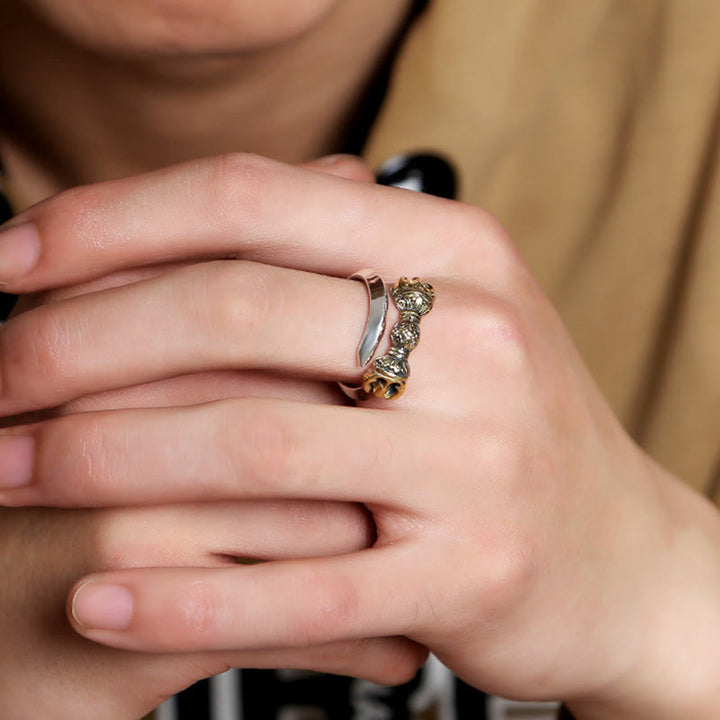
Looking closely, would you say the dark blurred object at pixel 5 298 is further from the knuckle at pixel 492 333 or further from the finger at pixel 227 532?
the knuckle at pixel 492 333

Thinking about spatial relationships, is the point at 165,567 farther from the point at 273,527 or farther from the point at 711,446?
the point at 711,446

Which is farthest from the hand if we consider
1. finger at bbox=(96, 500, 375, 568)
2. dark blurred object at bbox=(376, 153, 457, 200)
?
dark blurred object at bbox=(376, 153, 457, 200)

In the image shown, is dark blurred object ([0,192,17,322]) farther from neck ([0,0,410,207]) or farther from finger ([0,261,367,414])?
finger ([0,261,367,414])

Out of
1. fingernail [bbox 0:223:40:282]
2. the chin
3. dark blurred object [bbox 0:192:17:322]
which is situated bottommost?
fingernail [bbox 0:223:40:282]

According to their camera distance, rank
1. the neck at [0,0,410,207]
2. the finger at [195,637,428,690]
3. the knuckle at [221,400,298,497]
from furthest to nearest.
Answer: the neck at [0,0,410,207] < the finger at [195,637,428,690] < the knuckle at [221,400,298,497]

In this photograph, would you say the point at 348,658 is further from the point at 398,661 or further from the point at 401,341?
the point at 401,341

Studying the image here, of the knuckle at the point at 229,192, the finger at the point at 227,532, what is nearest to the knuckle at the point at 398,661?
the finger at the point at 227,532

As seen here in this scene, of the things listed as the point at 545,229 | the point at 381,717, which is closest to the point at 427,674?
the point at 381,717
